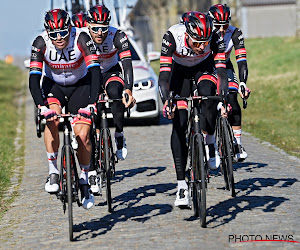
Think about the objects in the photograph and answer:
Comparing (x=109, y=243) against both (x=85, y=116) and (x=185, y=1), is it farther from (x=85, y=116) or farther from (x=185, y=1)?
(x=185, y=1)

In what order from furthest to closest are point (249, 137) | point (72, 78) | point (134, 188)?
point (249, 137), point (134, 188), point (72, 78)

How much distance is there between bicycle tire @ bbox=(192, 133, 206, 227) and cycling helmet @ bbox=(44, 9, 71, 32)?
5.71 feet

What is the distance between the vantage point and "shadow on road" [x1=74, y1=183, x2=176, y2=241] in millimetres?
8281

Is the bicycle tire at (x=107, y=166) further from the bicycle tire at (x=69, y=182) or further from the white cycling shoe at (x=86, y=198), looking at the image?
the bicycle tire at (x=69, y=182)

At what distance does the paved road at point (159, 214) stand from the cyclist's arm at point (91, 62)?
143 centimetres

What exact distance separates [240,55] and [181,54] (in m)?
1.91

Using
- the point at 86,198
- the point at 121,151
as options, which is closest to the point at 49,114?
the point at 86,198

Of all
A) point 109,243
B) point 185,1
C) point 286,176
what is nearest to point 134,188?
point 286,176

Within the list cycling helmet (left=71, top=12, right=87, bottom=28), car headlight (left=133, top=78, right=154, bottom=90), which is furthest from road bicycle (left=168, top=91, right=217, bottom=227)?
car headlight (left=133, top=78, right=154, bottom=90)

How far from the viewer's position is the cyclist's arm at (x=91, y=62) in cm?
839

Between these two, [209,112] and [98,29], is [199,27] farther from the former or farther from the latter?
[98,29]

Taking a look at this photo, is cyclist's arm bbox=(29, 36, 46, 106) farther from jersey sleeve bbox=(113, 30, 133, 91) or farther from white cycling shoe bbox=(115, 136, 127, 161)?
white cycling shoe bbox=(115, 136, 127, 161)

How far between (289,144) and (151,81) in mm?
3568

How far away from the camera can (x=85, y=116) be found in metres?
7.98
